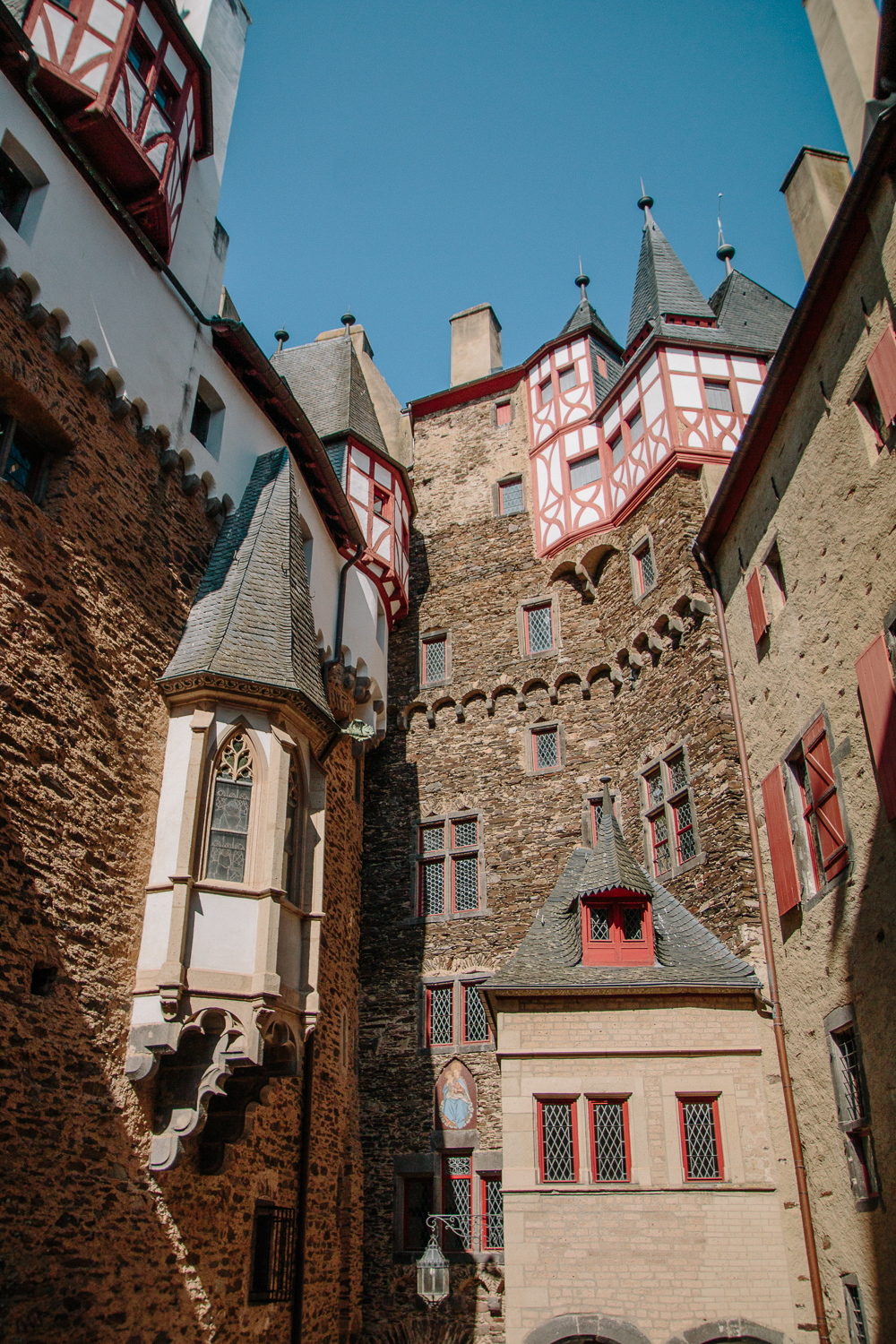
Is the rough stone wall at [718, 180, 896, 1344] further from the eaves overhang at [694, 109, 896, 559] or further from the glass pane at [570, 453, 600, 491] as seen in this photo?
the glass pane at [570, 453, 600, 491]

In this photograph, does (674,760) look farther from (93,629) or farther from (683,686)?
(93,629)

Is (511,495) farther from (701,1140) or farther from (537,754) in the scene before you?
(701,1140)

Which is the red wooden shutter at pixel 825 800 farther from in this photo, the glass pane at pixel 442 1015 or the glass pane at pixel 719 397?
the glass pane at pixel 719 397

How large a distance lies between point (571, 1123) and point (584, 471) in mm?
12583

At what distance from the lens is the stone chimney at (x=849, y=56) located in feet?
34.2

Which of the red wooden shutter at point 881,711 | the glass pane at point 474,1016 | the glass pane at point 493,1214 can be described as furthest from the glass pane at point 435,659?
the red wooden shutter at point 881,711

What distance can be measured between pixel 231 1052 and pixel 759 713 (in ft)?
24.6

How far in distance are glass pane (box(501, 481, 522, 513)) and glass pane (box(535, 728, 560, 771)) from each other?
545cm

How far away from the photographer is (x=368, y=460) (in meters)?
19.9

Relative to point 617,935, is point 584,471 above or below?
above

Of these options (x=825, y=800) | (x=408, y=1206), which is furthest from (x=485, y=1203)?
(x=825, y=800)

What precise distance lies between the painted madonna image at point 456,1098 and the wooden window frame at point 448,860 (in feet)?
8.11

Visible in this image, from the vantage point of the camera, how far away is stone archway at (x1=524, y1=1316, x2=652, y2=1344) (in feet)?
33.7

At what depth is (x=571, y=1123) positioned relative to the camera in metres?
11.6
